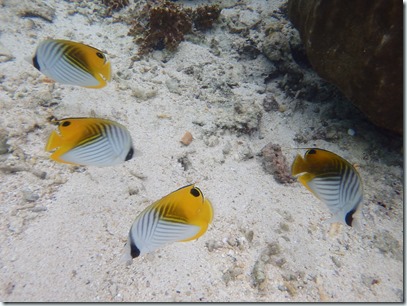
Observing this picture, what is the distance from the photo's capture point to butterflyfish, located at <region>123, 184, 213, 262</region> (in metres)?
1.81

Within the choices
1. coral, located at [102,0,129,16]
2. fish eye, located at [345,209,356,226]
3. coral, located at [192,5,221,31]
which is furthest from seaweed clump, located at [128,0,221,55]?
fish eye, located at [345,209,356,226]

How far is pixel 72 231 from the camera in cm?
298

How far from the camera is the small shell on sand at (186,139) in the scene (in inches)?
162

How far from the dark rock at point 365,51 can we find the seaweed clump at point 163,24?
2.42 meters

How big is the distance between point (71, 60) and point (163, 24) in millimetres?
3244

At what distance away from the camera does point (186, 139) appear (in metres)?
4.13

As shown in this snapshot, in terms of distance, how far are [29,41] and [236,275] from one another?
5107 millimetres

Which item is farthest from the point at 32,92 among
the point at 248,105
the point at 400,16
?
the point at 400,16

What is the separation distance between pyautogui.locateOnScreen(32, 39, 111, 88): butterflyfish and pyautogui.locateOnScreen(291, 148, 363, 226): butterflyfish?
1.90 m

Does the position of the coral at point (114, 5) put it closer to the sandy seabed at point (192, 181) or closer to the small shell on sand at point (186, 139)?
the sandy seabed at point (192, 181)

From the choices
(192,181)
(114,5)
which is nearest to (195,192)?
(192,181)

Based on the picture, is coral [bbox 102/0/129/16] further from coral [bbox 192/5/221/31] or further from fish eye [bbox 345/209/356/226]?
fish eye [bbox 345/209/356/226]

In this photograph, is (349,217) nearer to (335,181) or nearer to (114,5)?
(335,181)

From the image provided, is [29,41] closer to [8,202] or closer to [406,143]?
[8,202]
